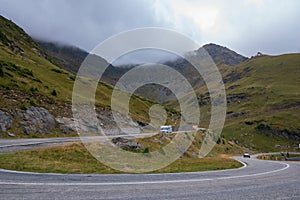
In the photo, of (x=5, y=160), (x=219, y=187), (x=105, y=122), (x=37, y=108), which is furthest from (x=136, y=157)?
(x=105, y=122)

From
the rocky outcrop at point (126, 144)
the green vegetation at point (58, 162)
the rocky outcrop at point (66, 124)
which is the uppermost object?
the rocky outcrop at point (66, 124)

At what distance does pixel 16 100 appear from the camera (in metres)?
42.6

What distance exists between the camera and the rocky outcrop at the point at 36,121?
38.9m

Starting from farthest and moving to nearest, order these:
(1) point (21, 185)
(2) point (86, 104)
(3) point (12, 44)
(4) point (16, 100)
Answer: (3) point (12, 44) < (2) point (86, 104) < (4) point (16, 100) < (1) point (21, 185)

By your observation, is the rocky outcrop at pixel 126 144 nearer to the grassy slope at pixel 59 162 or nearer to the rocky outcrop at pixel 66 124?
the grassy slope at pixel 59 162

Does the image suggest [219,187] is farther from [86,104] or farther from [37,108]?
Result: [86,104]

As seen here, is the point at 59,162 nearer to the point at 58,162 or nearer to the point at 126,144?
the point at 58,162

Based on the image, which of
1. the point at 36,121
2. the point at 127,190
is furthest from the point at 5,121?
the point at 127,190

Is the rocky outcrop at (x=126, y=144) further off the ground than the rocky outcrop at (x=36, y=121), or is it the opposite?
the rocky outcrop at (x=36, y=121)

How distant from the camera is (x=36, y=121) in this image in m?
41.1

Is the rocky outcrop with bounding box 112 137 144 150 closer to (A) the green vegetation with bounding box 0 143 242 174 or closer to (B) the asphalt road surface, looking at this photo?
(A) the green vegetation with bounding box 0 143 242 174

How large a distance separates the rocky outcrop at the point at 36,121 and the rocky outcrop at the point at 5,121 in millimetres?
1477

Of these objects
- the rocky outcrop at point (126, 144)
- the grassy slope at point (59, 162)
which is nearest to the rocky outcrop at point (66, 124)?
the rocky outcrop at point (126, 144)

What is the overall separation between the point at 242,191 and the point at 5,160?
13.0 m
